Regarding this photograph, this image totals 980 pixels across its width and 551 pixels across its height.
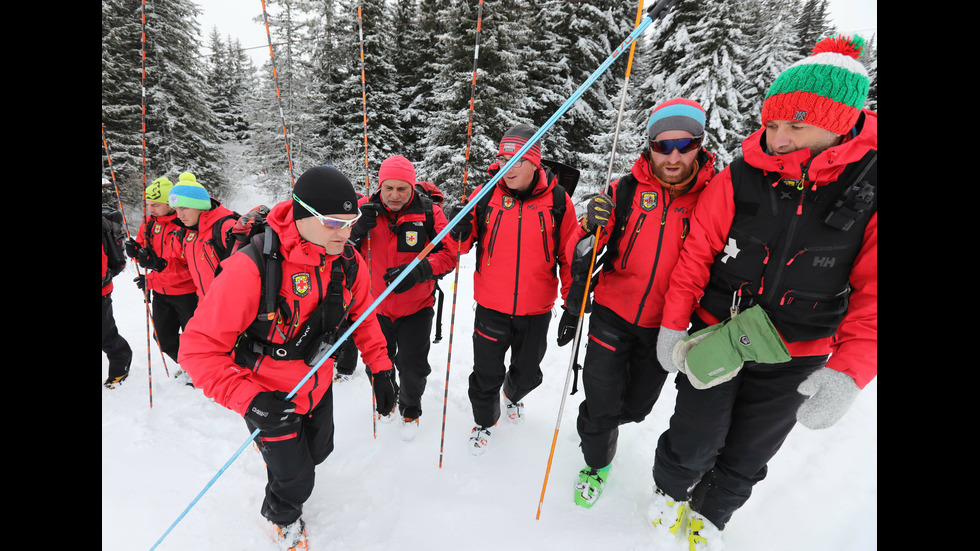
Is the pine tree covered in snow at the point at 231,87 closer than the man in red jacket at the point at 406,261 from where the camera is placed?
No

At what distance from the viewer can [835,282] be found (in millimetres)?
2016

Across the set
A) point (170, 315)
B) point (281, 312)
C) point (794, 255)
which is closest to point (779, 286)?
point (794, 255)

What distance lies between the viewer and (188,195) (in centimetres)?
433

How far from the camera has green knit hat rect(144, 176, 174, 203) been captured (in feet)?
15.2

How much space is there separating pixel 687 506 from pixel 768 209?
228 centimetres

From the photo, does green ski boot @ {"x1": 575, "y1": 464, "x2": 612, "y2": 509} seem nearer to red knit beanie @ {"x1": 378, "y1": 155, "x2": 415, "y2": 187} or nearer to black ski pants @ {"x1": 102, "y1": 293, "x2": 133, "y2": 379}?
red knit beanie @ {"x1": 378, "y1": 155, "x2": 415, "y2": 187}

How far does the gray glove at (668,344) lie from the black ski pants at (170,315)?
5.52 meters

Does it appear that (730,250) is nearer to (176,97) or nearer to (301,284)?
(301,284)

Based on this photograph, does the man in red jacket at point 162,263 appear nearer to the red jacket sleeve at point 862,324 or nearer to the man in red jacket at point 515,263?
the man in red jacket at point 515,263

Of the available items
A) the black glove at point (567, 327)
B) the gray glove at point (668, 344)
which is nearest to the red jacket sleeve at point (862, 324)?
the gray glove at point (668, 344)

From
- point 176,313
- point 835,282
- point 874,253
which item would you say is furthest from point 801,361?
point 176,313

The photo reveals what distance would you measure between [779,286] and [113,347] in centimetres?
726

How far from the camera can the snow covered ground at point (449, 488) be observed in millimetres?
2869
